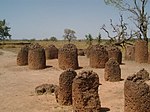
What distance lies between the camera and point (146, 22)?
29422mm

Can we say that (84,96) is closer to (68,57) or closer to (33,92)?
(33,92)

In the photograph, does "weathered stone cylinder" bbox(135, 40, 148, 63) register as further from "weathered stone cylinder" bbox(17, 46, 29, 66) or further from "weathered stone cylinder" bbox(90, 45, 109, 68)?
"weathered stone cylinder" bbox(17, 46, 29, 66)

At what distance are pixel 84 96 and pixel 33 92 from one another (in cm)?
411

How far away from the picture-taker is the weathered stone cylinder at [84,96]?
30.1 ft

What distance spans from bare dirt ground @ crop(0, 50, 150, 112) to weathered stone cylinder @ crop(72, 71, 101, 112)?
44cm

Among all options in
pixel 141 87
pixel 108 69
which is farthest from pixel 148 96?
pixel 108 69

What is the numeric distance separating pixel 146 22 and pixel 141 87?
72.4 feet

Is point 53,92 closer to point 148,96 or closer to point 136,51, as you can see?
point 148,96

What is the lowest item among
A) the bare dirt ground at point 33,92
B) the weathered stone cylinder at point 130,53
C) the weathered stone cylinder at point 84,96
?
the bare dirt ground at point 33,92

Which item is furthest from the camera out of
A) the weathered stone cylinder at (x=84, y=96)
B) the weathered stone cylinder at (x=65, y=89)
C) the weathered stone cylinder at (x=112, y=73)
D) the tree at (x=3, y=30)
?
the tree at (x=3, y=30)

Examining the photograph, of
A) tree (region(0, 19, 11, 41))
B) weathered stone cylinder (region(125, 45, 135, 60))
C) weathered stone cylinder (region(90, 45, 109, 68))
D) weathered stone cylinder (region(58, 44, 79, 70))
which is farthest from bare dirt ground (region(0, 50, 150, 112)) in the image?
tree (region(0, 19, 11, 41))

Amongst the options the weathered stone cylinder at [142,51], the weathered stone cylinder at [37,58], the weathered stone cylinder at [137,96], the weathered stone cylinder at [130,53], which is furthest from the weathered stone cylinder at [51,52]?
the weathered stone cylinder at [137,96]

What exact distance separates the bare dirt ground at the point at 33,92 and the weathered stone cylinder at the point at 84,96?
17.2 inches

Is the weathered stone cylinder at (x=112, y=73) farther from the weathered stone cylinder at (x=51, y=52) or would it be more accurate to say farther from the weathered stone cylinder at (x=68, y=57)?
the weathered stone cylinder at (x=51, y=52)
